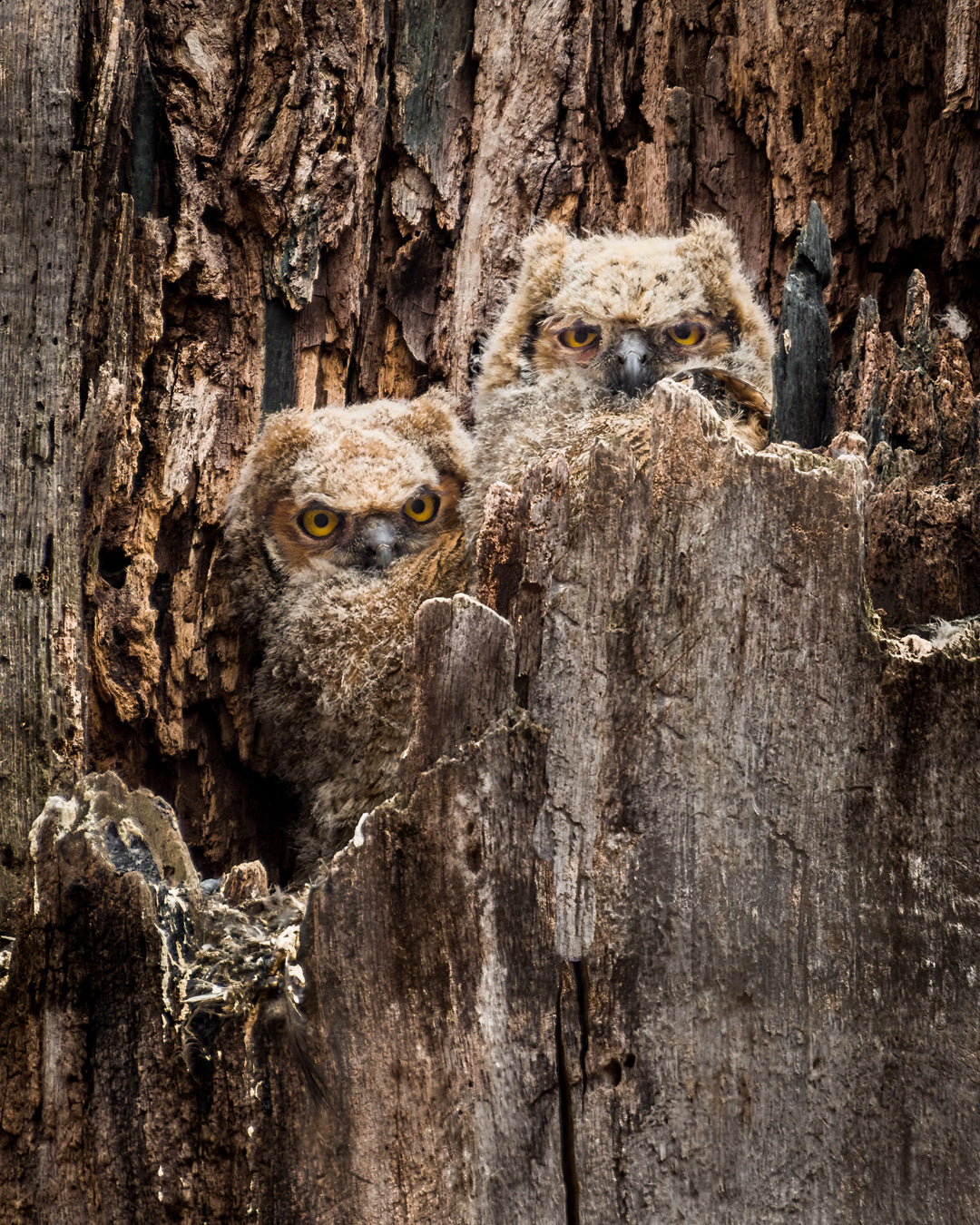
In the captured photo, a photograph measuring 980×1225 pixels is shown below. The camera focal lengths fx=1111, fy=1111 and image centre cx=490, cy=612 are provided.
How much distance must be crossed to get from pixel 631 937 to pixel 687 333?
7.32ft

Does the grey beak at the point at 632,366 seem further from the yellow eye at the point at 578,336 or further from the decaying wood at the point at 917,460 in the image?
the decaying wood at the point at 917,460

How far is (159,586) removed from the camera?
9.87 ft

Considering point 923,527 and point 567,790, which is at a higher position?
point 923,527

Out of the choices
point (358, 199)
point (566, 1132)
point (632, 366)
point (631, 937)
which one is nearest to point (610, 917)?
point (631, 937)

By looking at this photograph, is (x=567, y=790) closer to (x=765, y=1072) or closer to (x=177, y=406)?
(x=765, y=1072)

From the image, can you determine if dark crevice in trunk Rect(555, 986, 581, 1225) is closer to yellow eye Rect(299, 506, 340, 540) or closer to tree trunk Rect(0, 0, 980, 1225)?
tree trunk Rect(0, 0, 980, 1225)

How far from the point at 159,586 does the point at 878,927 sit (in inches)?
79.6

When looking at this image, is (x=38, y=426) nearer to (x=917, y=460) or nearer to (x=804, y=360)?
(x=804, y=360)

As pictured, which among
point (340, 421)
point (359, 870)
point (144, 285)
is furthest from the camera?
point (340, 421)

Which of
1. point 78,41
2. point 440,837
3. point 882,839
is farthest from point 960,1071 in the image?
point 78,41

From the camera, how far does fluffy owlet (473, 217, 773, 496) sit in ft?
11.2

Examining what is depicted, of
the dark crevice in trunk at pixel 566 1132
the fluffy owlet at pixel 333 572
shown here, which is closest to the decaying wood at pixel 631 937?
the dark crevice in trunk at pixel 566 1132

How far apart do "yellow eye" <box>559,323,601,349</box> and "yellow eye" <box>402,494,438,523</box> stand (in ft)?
2.28

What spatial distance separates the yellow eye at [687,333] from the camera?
11.5 ft
